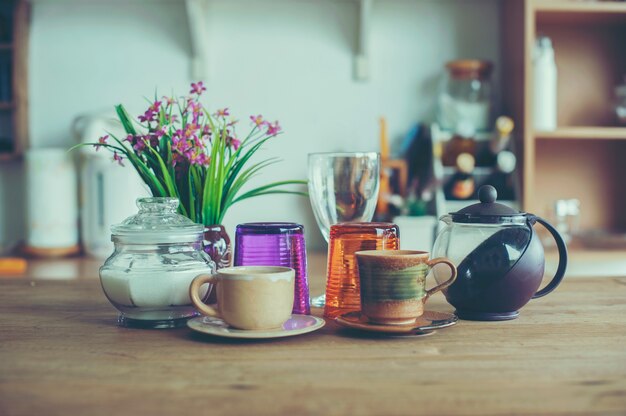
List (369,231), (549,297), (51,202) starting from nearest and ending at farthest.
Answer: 1. (369,231)
2. (549,297)
3. (51,202)

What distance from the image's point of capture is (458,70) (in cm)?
220

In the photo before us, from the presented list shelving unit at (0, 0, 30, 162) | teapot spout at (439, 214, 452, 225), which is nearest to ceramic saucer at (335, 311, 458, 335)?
teapot spout at (439, 214, 452, 225)

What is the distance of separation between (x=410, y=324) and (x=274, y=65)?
170 centimetres

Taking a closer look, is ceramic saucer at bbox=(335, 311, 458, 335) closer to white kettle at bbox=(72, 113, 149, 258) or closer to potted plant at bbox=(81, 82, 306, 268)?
potted plant at bbox=(81, 82, 306, 268)

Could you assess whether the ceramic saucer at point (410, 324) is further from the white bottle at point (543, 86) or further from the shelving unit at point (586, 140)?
the shelving unit at point (586, 140)

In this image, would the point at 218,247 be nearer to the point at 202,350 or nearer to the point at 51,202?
the point at 202,350

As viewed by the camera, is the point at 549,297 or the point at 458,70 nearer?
the point at 549,297

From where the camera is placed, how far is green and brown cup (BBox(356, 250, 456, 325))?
73cm

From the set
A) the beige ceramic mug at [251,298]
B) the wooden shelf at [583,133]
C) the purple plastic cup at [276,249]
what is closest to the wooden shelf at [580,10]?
the wooden shelf at [583,133]

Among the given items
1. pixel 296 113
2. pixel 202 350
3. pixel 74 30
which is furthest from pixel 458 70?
pixel 202 350

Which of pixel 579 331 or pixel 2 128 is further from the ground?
pixel 2 128

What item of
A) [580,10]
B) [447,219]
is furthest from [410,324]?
[580,10]

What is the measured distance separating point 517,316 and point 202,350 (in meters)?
Result: 0.40

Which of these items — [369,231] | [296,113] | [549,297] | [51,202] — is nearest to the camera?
[369,231]
